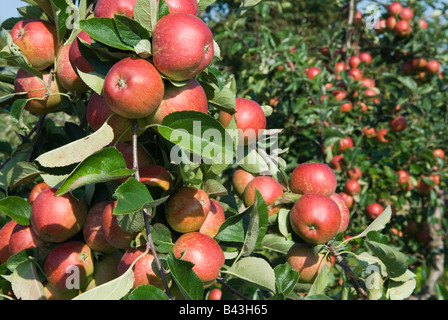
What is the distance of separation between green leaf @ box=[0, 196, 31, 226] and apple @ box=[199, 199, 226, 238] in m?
0.41

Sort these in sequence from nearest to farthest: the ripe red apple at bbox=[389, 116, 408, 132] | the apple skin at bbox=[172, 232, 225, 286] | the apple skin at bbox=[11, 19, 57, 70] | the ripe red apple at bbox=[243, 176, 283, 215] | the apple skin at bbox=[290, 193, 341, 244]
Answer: the apple skin at bbox=[172, 232, 225, 286]
the apple skin at bbox=[11, 19, 57, 70]
the apple skin at bbox=[290, 193, 341, 244]
the ripe red apple at bbox=[243, 176, 283, 215]
the ripe red apple at bbox=[389, 116, 408, 132]

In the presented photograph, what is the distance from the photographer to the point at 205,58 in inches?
31.7

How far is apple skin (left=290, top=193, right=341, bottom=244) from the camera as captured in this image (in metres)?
1.04

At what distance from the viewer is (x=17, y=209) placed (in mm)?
936

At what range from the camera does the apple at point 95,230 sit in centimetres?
88

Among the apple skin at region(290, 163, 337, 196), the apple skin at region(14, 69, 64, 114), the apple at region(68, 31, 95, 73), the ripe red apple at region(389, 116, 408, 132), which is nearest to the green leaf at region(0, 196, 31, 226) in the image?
the apple skin at region(14, 69, 64, 114)

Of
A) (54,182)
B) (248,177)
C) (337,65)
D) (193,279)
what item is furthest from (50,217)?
(337,65)

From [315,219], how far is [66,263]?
0.59 m

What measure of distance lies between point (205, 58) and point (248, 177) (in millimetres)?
513

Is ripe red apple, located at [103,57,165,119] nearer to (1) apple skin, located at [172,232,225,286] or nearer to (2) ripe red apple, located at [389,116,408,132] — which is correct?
(1) apple skin, located at [172,232,225,286]

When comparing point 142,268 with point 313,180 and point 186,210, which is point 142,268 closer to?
point 186,210

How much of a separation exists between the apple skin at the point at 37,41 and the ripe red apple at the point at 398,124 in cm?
242

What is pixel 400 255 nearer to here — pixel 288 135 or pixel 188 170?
pixel 188 170

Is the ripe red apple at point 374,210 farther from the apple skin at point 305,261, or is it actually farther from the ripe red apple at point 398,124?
the apple skin at point 305,261
